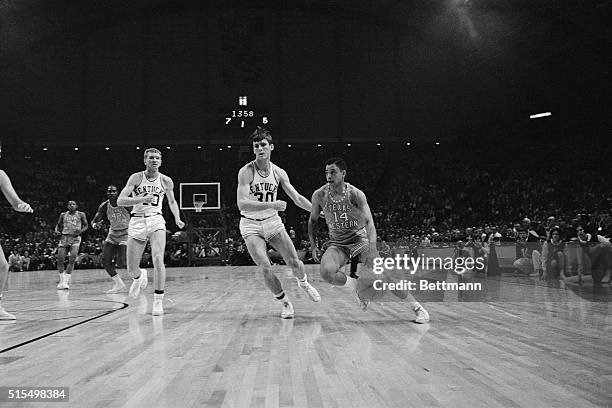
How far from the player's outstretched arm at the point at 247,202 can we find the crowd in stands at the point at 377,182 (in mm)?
16419

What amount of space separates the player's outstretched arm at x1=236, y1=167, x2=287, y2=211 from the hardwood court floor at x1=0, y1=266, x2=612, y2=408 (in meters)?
1.14

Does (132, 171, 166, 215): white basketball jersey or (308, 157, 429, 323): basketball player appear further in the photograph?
(132, 171, 166, 215): white basketball jersey

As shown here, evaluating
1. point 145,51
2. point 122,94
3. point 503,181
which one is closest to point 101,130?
point 122,94

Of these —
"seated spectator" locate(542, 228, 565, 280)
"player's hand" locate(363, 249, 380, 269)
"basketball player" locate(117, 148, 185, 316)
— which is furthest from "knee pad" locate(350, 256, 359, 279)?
"seated spectator" locate(542, 228, 565, 280)

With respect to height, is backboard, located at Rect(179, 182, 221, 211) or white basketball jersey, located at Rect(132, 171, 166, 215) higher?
backboard, located at Rect(179, 182, 221, 211)

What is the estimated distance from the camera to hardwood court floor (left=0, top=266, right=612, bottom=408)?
2762mm

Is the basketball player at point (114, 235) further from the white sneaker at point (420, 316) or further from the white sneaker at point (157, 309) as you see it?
the white sneaker at point (420, 316)

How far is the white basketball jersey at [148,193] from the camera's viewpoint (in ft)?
22.5

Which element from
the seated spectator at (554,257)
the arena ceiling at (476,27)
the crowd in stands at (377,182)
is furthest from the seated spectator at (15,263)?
the seated spectator at (554,257)

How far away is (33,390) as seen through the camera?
2.86m

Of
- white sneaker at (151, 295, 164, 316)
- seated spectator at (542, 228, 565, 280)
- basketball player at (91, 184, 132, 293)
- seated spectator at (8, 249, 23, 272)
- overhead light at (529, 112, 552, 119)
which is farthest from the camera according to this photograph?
overhead light at (529, 112, 552, 119)

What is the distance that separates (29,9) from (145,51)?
5909 mm

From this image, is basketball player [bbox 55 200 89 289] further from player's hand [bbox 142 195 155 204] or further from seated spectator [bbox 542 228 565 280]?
seated spectator [bbox 542 228 565 280]

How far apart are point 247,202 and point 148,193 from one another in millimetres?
1697
